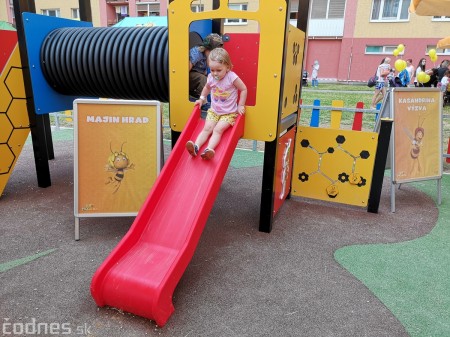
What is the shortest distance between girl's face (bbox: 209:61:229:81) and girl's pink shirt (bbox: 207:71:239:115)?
1.8 inches

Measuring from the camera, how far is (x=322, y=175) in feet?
13.7

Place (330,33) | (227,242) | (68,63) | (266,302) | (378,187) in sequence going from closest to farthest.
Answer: (266,302), (227,242), (378,187), (68,63), (330,33)

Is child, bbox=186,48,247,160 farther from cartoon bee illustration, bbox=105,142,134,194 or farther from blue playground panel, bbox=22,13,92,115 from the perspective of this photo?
blue playground panel, bbox=22,13,92,115

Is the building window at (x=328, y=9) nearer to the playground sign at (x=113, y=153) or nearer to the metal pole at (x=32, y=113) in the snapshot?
the metal pole at (x=32, y=113)

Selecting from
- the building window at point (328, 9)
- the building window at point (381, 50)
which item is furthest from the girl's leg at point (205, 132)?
the building window at point (328, 9)

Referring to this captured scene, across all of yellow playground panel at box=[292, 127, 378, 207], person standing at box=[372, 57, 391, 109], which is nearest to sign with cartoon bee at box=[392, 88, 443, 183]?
yellow playground panel at box=[292, 127, 378, 207]

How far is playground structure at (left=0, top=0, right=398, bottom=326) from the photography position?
7.77 ft

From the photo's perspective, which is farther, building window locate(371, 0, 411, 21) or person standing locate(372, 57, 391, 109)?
building window locate(371, 0, 411, 21)

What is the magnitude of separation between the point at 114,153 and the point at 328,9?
25738 millimetres

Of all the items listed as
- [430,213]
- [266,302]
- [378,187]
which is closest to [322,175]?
[378,187]

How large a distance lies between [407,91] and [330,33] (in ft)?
77.1

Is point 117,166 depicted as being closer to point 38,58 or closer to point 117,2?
point 38,58

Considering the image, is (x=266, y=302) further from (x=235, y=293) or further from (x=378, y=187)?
(x=378, y=187)

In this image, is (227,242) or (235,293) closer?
(235,293)
